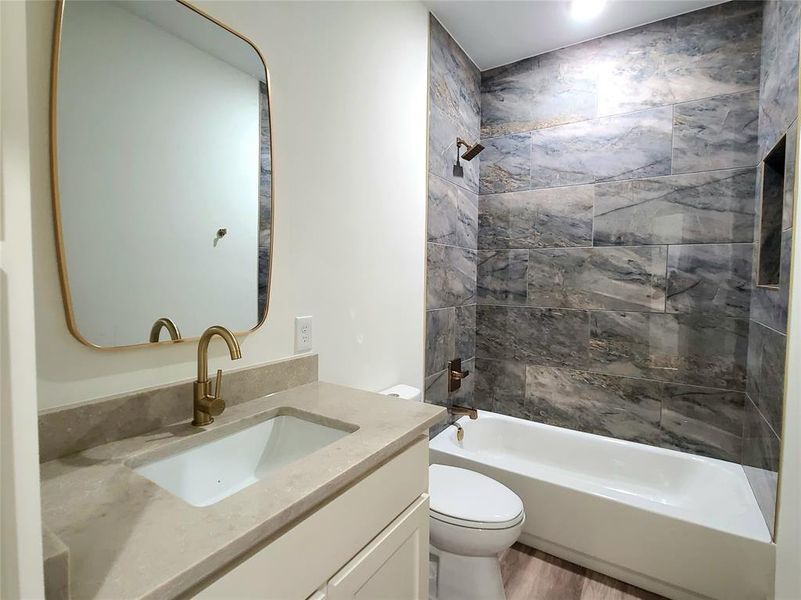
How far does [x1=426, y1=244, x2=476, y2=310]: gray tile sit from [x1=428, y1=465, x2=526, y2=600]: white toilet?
0.95 m

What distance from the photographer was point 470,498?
1.61 metres

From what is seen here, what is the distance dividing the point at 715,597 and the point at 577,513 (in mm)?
538

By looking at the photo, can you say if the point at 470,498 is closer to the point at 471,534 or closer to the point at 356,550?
the point at 471,534

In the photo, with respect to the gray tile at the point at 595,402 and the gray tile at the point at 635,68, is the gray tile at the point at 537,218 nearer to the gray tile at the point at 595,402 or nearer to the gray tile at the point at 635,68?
the gray tile at the point at 635,68

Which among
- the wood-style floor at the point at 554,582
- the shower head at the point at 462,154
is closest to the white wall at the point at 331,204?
the shower head at the point at 462,154

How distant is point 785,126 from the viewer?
58.7 inches

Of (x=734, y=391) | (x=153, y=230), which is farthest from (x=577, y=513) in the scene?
(x=153, y=230)

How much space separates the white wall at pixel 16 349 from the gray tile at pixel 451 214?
6.13 ft

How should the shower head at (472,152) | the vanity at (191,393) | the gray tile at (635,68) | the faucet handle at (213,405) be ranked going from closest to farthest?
the vanity at (191,393) → the faucet handle at (213,405) → the gray tile at (635,68) → the shower head at (472,152)

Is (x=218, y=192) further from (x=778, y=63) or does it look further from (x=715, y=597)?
(x=715, y=597)

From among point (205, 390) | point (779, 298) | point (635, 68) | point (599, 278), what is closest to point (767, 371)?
point (779, 298)

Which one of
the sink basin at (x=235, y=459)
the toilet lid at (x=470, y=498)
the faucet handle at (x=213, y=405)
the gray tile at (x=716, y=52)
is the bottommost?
the toilet lid at (x=470, y=498)

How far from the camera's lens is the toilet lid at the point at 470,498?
1.50 m

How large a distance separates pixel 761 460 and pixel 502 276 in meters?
1.53
